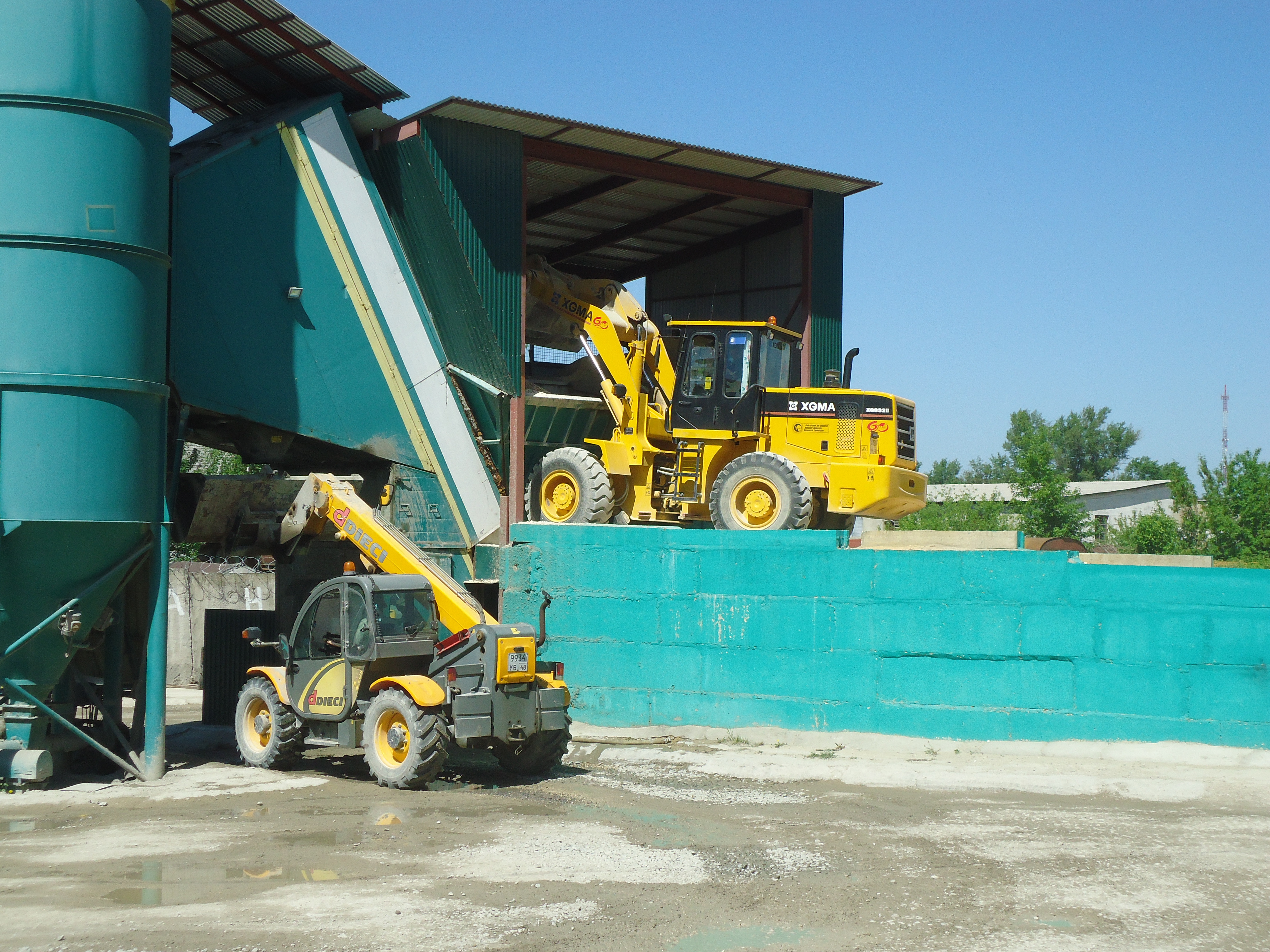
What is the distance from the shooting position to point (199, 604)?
25.8m

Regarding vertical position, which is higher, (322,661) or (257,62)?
(257,62)

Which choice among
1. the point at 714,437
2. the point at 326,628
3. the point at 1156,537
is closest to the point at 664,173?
the point at 714,437

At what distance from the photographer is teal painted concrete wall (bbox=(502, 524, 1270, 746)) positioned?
40.7 feet

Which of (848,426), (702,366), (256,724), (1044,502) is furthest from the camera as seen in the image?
(1044,502)

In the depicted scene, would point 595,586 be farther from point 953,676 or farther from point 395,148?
point 395,148

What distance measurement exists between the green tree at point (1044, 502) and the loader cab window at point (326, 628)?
126 ft

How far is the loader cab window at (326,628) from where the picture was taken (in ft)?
41.0

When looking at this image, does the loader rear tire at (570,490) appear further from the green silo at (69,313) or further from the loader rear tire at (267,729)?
the green silo at (69,313)

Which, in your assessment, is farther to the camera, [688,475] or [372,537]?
[688,475]

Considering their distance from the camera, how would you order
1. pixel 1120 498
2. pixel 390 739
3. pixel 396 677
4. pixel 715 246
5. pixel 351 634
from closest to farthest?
pixel 390 739
pixel 396 677
pixel 351 634
pixel 715 246
pixel 1120 498

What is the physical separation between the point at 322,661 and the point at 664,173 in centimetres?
1083

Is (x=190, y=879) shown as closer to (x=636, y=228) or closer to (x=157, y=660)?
(x=157, y=660)

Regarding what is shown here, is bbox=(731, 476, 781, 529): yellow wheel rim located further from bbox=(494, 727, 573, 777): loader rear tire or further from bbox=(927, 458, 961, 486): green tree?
bbox=(927, 458, 961, 486): green tree

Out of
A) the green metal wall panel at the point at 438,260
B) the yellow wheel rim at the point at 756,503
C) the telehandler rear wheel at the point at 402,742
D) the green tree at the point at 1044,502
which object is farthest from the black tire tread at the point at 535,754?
the green tree at the point at 1044,502
